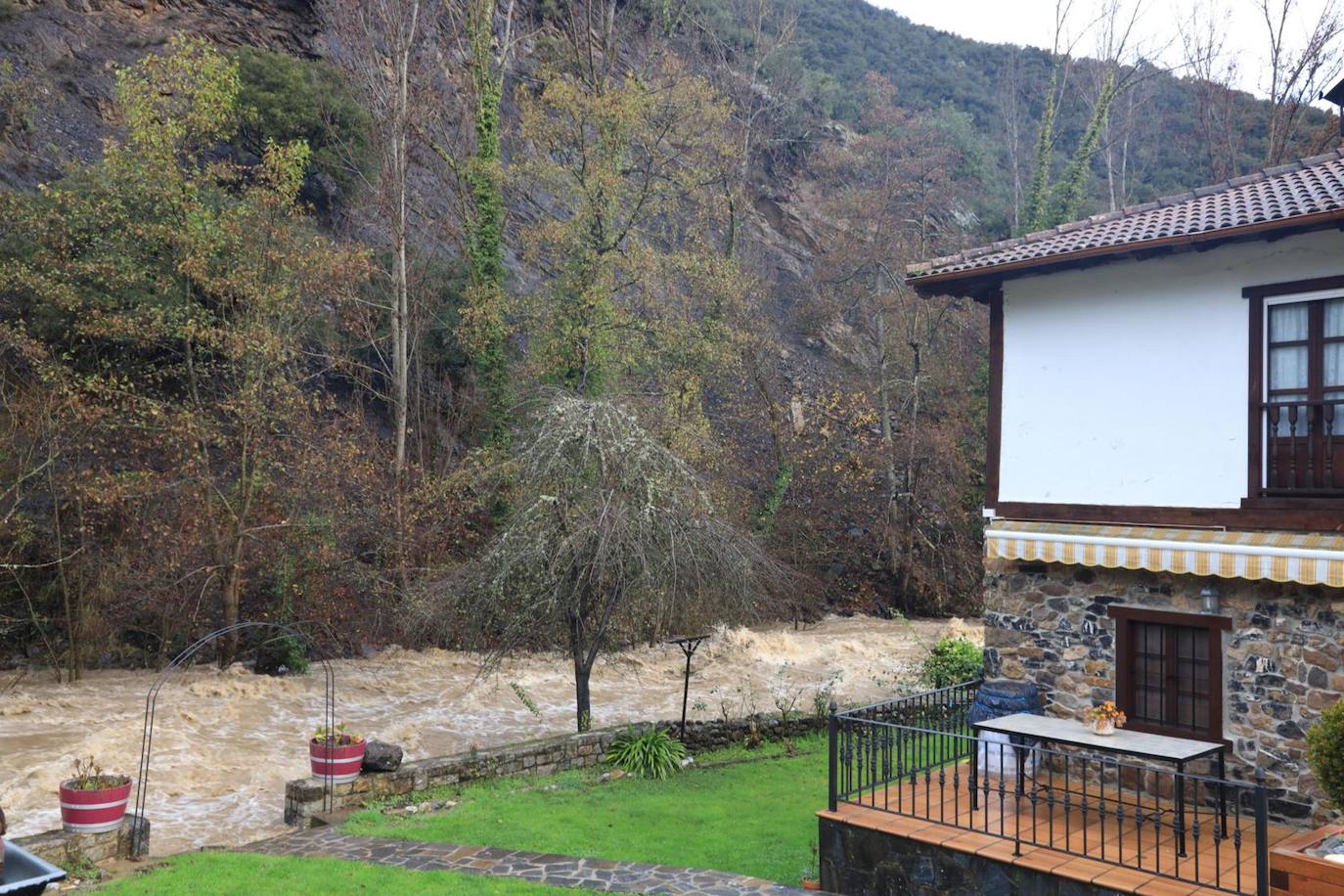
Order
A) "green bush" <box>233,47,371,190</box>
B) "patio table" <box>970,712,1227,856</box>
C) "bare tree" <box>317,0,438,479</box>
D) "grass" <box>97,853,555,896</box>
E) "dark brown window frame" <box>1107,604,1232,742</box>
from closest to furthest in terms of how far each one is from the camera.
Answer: "grass" <box>97,853,555,896</box>
"patio table" <box>970,712,1227,856</box>
"dark brown window frame" <box>1107,604,1232,742</box>
"bare tree" <box>317,0,438,479</box>
"green bush" <box>233,47,371,190</box>

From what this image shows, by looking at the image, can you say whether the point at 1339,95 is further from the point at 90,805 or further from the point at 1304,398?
the point at 90,805

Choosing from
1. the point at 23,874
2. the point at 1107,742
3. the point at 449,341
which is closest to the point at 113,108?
the point at 449,341

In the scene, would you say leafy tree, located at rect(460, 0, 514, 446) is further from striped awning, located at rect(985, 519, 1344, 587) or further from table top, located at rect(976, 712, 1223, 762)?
table top, located at rect(976, 712, 1223, 762)

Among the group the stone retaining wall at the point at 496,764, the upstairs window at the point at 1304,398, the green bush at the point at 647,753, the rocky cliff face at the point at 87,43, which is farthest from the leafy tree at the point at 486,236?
the upstairs window at the point at 1304,398

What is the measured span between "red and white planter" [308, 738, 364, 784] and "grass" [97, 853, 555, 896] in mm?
2071

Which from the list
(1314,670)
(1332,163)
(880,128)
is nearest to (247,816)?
(1314,670)

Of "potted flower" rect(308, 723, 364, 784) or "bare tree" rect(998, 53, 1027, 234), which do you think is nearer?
"potted flower" rect(308, 723, 364, 784)

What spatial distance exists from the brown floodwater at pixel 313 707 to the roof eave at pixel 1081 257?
800 cm

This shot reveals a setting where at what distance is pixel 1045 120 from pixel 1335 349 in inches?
1091

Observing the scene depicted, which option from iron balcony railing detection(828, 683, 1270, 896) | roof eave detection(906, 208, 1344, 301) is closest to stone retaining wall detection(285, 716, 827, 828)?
iron balcony railing detection(828, 683, 1270, 896)

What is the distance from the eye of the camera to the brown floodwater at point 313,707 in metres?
12.8

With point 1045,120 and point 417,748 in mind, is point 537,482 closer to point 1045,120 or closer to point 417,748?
point 417,748

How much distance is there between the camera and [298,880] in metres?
8.90

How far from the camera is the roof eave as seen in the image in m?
9.48
